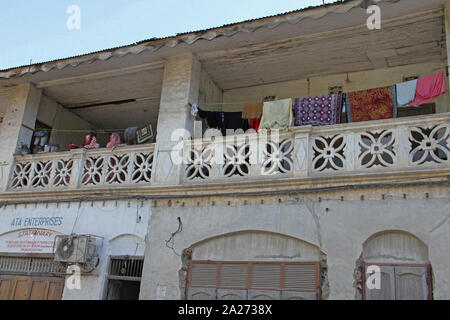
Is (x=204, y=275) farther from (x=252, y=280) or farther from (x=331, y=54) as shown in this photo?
(x=331, y=54)

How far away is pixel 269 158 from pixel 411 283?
3553 mm

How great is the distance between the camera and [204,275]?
9688mm

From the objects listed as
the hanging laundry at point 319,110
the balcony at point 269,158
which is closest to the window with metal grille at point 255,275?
the balcony at point 269,158

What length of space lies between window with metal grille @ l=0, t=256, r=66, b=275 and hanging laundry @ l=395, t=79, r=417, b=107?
27.1 feet

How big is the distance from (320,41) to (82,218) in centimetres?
682

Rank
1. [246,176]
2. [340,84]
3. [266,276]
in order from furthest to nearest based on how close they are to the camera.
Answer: [340,84] < [246,176] < [266,276]

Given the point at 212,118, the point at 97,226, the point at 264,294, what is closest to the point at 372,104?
the point at 212,118

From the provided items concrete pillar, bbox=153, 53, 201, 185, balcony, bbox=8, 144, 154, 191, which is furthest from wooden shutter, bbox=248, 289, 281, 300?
balcony, bbox=8, 144, 154, 191

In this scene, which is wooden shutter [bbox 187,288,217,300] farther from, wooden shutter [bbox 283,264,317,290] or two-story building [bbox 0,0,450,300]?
wooden shutter [bbox 283,264,317,290]

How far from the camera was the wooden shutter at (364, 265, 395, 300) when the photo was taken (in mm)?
8188
